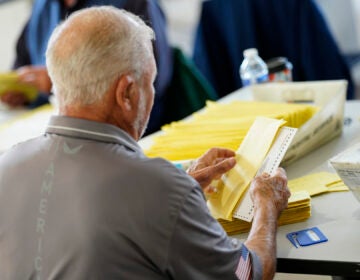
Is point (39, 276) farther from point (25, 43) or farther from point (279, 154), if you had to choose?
point (25, 43)

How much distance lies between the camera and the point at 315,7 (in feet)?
8.96

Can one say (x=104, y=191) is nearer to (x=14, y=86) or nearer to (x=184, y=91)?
(x=184, y=91)

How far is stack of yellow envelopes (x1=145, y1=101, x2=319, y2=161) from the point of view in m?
1.58

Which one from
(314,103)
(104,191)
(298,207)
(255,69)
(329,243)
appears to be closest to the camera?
(104,191)

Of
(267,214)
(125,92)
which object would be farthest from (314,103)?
(125,92)

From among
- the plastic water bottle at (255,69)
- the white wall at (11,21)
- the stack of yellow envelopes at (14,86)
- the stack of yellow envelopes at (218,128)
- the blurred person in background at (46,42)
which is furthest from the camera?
the white wall at (11,21)

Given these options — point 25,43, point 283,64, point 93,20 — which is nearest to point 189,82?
point 283,64

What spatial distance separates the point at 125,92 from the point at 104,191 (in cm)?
20

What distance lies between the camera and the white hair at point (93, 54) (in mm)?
1054

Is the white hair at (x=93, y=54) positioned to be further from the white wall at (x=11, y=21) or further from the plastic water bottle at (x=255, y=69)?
Result: the white wall at (x=11, y=21)

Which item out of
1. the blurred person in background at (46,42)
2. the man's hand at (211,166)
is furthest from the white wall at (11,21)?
the man's hand at (211,166)

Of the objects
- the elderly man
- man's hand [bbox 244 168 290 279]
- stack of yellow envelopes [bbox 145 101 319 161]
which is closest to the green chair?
stack of yellow envelopes [bbox 145 101 319 161]

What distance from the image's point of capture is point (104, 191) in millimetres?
1011

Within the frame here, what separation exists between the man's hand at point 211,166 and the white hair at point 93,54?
372 millimetres
